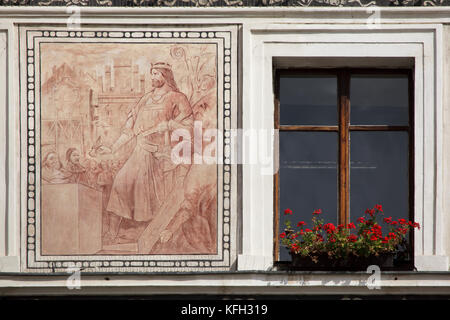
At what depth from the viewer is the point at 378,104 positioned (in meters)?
9.25

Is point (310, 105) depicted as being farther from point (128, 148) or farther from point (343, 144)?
point (128, 148)

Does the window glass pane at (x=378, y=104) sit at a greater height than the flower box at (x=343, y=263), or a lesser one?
greater

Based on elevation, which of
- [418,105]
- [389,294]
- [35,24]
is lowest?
[389,294]

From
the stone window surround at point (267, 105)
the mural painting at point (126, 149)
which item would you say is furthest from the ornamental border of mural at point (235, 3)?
the mural painting at point (126, 149)

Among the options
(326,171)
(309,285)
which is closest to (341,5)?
(326,171)

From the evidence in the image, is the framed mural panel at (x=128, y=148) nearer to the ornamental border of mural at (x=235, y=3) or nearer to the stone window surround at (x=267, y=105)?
the stone window surround at (x=267, y=105)

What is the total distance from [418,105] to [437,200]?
87 centimetres

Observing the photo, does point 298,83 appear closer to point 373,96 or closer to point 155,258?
point 373,96

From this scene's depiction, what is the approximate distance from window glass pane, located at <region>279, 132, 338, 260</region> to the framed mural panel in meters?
0.58

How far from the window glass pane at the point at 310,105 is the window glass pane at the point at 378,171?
0.30 m

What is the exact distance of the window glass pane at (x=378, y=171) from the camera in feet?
30.0

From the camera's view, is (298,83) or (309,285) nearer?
(309,285)

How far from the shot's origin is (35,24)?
8953 millimetres

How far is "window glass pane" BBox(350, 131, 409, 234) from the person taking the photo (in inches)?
360
